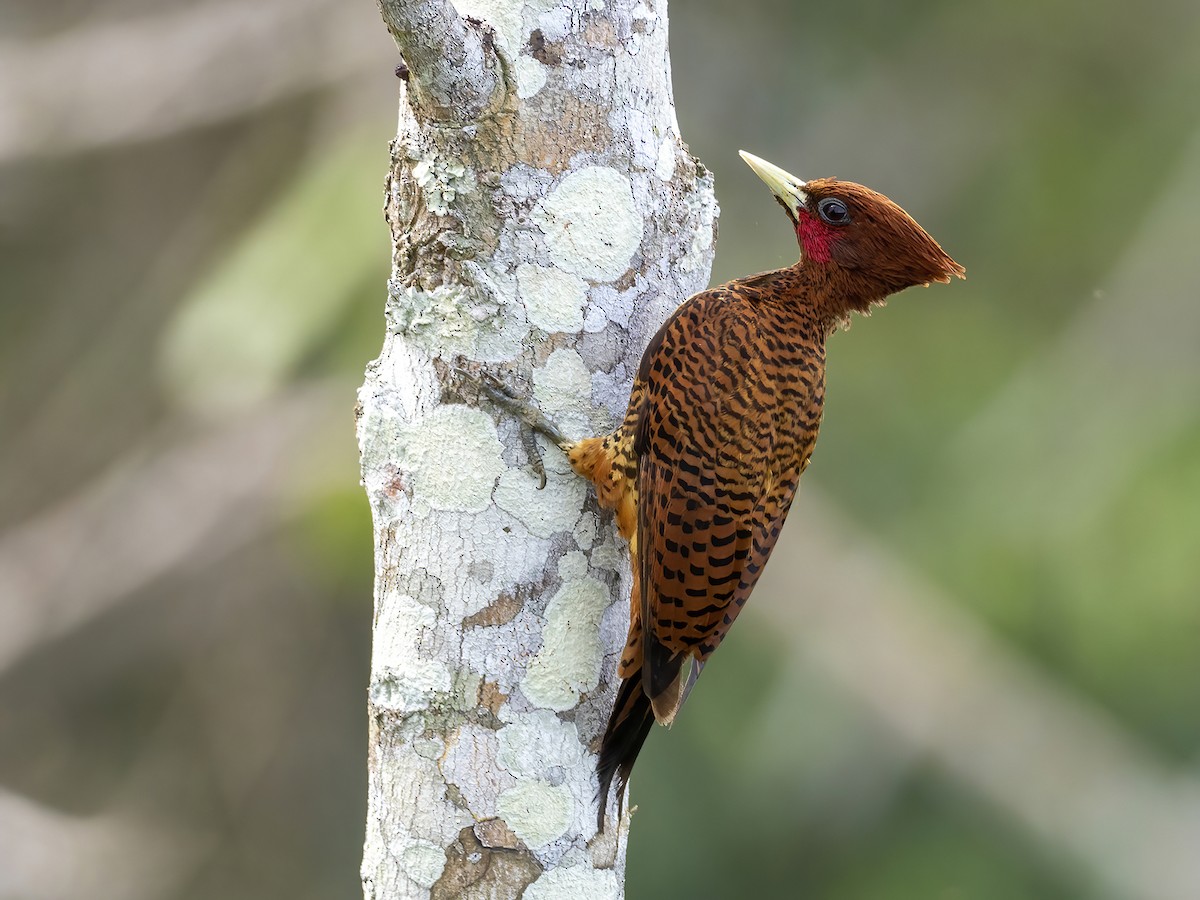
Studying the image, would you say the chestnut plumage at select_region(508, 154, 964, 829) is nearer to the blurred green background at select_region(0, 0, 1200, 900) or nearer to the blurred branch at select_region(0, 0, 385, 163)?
the blurred green background at select_region(0, 0, 1200, 900)

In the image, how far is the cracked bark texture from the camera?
2.29 m

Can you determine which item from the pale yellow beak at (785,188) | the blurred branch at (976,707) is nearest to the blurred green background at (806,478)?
the blurred branch at (976,707)

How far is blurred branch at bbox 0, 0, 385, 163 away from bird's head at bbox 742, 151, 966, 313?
13.9 feet

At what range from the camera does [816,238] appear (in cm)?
291

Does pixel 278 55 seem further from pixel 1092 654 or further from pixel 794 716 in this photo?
pixel 1092 654

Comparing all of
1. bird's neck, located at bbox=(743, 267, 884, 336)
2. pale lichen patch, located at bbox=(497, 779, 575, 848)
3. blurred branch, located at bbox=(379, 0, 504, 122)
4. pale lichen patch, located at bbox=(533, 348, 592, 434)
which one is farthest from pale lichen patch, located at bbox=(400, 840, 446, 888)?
bird's neck, located at bbox=(743, 267, 884, 336)

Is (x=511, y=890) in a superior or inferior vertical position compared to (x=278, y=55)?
inferior

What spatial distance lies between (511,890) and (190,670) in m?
6.11

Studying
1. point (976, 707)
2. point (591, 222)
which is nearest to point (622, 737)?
point (591, 222)

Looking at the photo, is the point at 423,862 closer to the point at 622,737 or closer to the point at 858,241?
the point at 622,737

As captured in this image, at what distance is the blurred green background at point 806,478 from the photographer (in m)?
6.27

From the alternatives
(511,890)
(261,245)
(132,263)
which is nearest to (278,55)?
(261,245)

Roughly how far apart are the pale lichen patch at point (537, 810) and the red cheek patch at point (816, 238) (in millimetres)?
1245

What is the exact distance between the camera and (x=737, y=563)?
2.69 meters
